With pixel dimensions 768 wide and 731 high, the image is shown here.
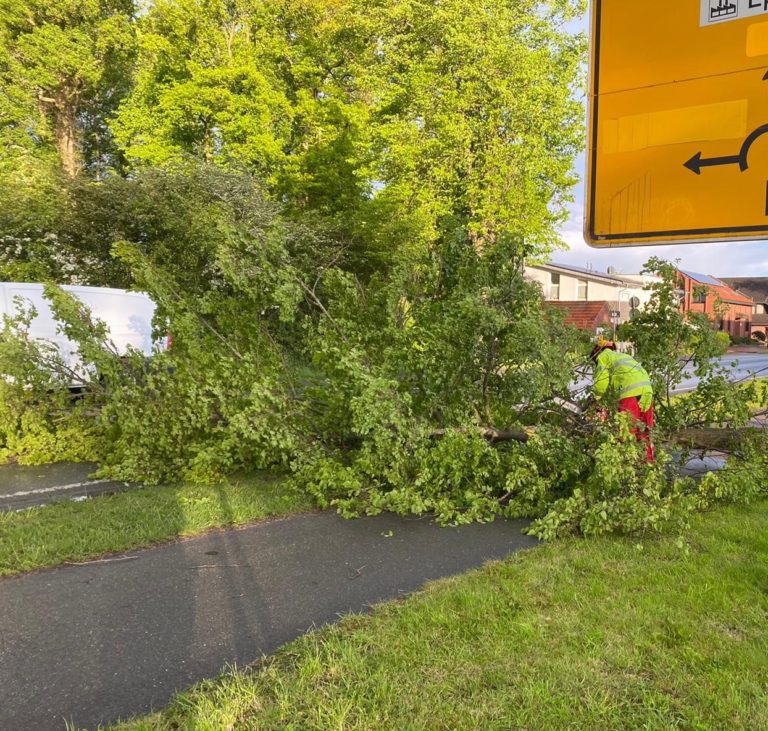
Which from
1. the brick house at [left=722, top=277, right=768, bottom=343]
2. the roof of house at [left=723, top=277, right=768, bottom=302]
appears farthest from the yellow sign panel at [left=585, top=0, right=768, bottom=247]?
the roof of house at [left=723, top=277, right=768, bottom=302]

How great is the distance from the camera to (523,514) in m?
5.18

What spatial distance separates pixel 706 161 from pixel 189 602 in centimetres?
353

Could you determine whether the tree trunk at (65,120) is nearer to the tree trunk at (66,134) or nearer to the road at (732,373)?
the tree trunk at (66,134)

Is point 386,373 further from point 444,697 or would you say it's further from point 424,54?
point 424,54

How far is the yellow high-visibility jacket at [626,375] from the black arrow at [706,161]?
392 cm

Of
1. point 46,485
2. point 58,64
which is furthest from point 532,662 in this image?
point 58,64

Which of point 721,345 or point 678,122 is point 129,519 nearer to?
point 678,122

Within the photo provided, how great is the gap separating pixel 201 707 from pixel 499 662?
1375mm

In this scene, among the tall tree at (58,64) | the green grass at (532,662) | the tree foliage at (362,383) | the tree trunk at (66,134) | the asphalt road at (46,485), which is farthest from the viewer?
the tree trunk at (66,134)

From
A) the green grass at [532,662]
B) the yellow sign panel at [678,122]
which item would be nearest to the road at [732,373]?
the green grass at [532,662]

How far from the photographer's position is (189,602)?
3625 millimetres

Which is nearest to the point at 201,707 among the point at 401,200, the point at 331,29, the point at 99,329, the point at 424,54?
the point at 99,329

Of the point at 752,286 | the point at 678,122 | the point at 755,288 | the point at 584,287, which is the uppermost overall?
the point at 752,286

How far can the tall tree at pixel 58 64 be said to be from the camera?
2006 centimetres
